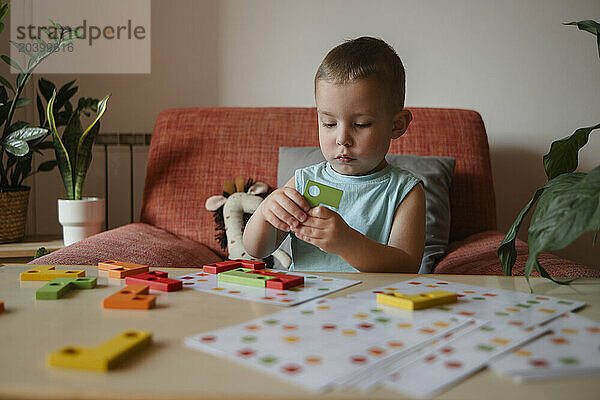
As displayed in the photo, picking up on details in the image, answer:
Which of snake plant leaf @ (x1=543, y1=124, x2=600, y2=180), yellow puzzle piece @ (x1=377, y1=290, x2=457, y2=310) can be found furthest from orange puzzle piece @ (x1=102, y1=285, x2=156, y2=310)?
snake plant leaf @ (x1=543, y1=124, x2=600, y2=180)

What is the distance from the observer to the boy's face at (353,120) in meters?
1.03

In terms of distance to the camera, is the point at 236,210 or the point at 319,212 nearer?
the point at 319,212

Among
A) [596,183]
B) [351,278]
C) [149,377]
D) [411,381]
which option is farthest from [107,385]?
[596,183]

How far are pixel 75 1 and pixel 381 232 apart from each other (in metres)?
1.75

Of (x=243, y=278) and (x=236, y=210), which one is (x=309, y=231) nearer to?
(x=243, y=278)

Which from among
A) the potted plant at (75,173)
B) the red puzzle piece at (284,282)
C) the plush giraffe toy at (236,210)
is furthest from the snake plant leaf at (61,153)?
the red puzzle piece at (284,282)

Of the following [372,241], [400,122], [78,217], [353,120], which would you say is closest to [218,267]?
[372,241]

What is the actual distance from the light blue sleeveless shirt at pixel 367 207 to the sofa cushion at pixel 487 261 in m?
0.26

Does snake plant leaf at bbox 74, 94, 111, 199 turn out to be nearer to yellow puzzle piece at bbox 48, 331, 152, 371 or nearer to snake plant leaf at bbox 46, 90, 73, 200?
snake plant leaf at bbox 46, 90, 73, 200

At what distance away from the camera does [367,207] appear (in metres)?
1.20

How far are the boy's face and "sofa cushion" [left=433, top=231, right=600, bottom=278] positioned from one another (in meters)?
0.40

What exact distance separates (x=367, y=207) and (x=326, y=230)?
294mm

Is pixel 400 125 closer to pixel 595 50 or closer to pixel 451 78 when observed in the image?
pixel 451 78

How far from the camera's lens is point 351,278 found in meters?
0.81
